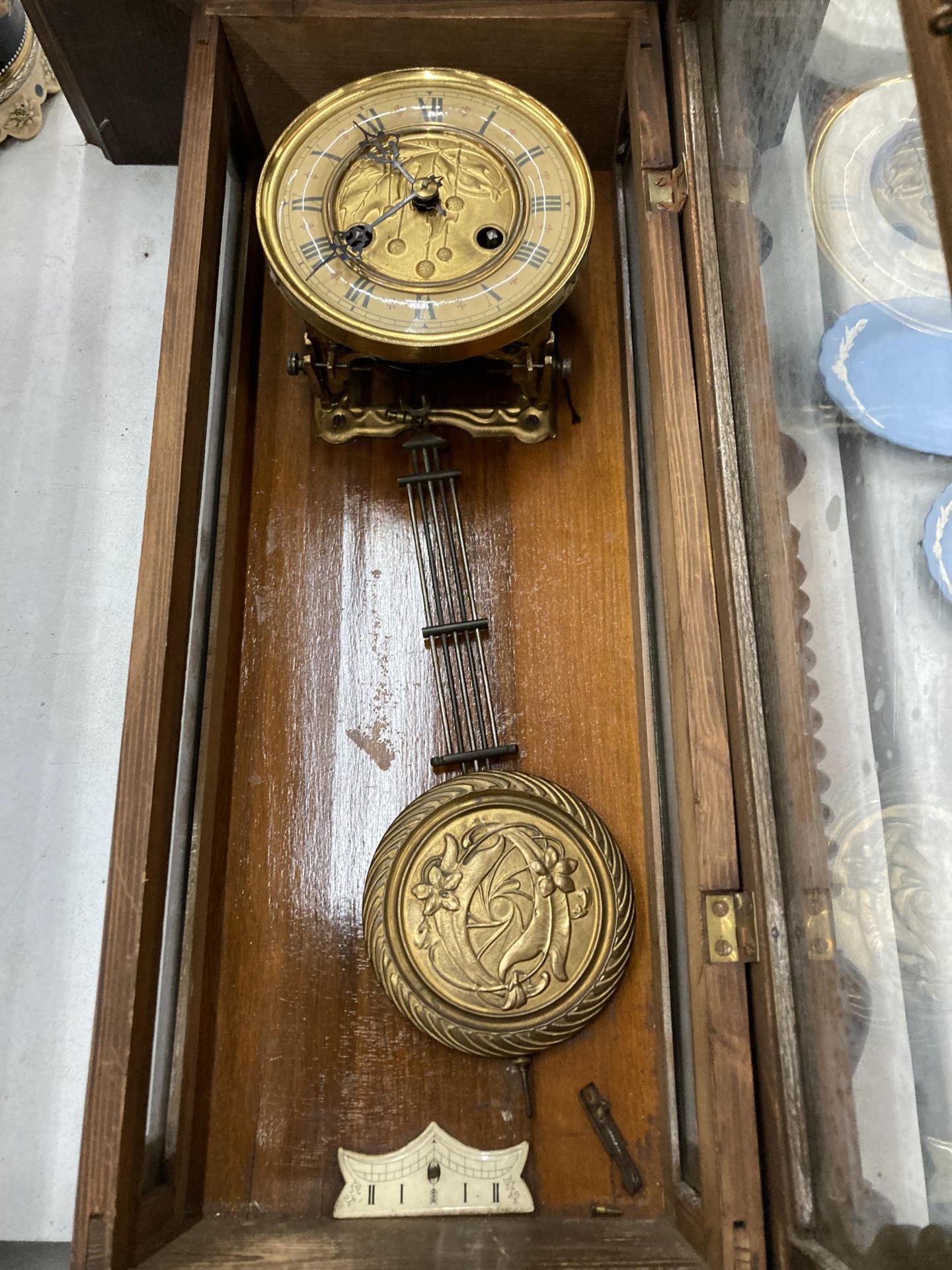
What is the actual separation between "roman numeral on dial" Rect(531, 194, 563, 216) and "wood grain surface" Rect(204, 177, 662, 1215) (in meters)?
0.24

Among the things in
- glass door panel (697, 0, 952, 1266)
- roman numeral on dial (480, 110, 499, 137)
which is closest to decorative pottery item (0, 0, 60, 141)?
roman numeral on dial (480, 110, 499, 137)

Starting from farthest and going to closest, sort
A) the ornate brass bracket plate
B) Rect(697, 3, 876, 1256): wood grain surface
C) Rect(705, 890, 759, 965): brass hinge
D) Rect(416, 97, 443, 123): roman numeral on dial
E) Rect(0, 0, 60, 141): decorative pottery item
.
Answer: Rect(0, 0, 60, 141): decorative pottery item
Rect(416, 97, 443, 123): roman numeral on dial
the ornate brass bracket plate
Rect(705, 890, 759, 965): brass hinge
Rect(697, 3, 876, 1256): wood grain surface

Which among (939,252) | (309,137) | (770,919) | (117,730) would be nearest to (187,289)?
(309,137)

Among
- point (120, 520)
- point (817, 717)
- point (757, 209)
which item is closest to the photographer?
point (817, 717)

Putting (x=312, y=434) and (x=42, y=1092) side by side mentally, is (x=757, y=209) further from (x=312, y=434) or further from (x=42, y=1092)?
(x=42, y=1092)

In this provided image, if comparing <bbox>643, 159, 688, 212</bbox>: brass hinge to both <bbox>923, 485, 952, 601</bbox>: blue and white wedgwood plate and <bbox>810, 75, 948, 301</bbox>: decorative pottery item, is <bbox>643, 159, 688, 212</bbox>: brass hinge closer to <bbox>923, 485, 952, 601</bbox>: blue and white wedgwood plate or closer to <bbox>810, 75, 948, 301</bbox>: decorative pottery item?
<bbox>810, 75, 948, 301</bbox>: decorative pottery item

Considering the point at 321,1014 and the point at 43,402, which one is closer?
the point at 321,1014

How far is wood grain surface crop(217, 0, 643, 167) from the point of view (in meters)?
1.35

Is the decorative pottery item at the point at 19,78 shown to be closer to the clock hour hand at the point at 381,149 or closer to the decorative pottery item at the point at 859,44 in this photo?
the clock hour hand at the point at 381,149

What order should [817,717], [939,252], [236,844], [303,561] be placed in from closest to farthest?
[939,252] < [817,717] < [236,844] < [303,561]

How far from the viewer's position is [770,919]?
952 millimetres

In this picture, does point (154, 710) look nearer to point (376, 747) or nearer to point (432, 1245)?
point (376, 747)

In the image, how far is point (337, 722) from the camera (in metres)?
1.32

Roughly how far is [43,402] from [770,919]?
1277 millimetres
